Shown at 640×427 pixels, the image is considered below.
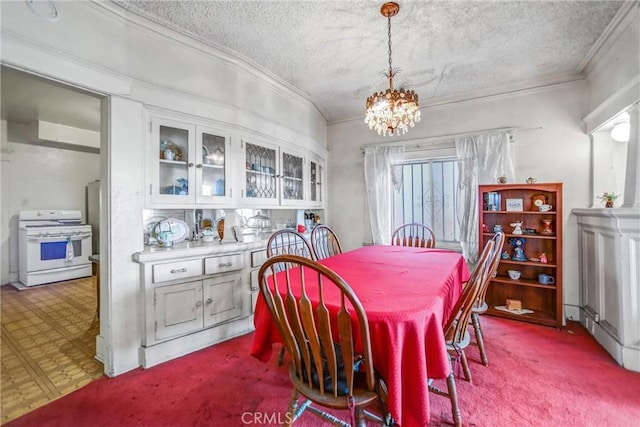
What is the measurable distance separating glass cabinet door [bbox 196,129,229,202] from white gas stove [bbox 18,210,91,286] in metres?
3.65

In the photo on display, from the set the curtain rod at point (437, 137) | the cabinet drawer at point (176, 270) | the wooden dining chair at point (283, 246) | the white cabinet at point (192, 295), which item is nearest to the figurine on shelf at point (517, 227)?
the curtain rod at point (437, 137)

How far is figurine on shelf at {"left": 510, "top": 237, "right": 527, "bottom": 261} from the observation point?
3.02 metres

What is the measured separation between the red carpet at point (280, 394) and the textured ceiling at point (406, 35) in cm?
266

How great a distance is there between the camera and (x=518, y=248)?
3.06 meters

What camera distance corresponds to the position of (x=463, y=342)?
1.54 metres

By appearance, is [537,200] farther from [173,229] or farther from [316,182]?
[173,229]

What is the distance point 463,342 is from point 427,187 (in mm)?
Result: 2582

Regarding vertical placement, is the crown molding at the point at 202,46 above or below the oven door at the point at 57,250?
above

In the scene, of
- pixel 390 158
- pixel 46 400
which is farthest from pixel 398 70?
pixel 46 400

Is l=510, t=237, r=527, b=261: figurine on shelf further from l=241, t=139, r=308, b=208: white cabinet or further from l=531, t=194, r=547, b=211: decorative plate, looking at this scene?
l=241, t=139, r=308, b=208: white cabinet

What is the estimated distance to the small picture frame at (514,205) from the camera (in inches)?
120

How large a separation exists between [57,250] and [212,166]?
377 cm

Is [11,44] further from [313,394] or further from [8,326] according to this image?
[8,326]

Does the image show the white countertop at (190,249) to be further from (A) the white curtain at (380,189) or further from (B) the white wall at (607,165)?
(B) the white wall at (607,165)
